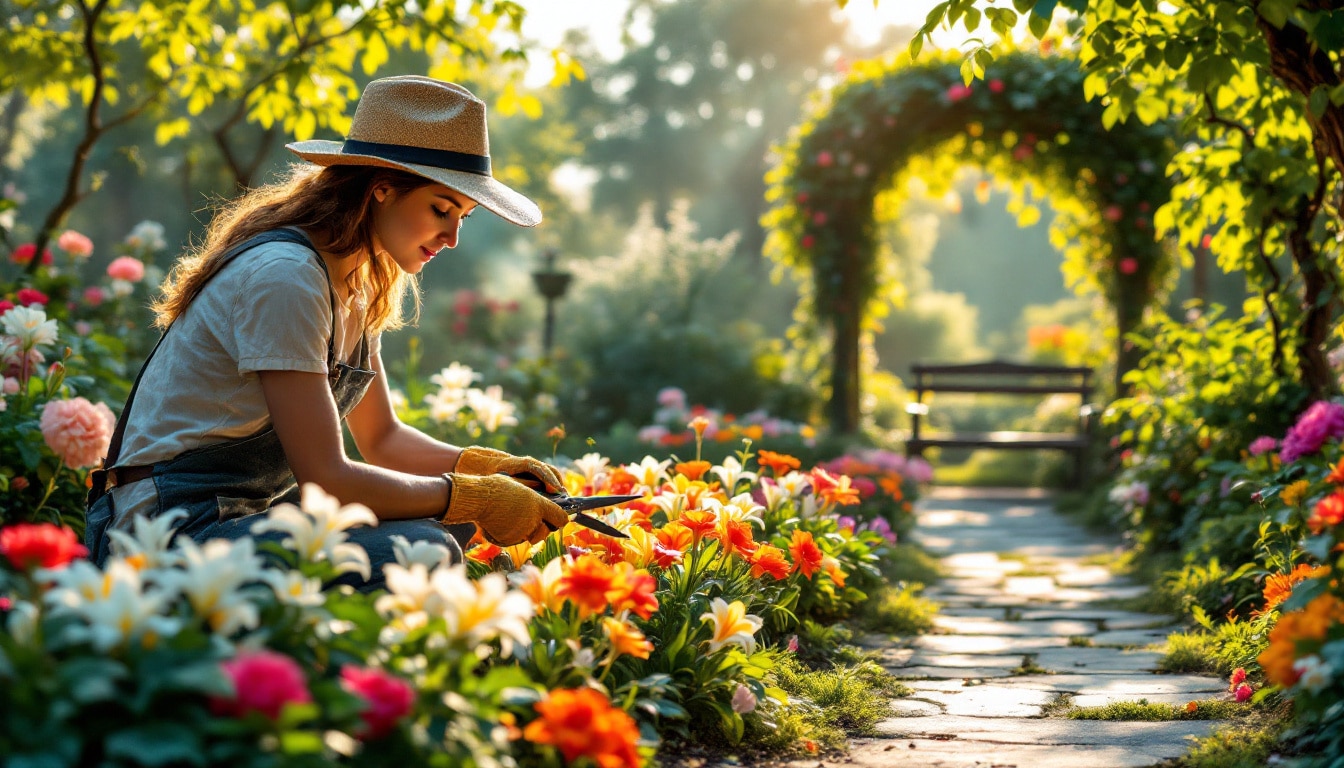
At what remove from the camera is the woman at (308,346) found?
2051 mm

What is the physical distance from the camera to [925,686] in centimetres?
296

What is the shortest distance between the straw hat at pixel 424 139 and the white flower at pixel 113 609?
1127 millimetres

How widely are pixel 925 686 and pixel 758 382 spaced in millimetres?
6104

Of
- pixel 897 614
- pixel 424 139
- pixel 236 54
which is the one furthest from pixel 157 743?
pixel 236 54

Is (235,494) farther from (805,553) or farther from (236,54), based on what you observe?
(236,54)

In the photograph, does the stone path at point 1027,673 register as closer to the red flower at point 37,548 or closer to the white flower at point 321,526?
the white flower at point 321,526

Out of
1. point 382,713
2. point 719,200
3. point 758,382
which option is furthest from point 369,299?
point 719,200

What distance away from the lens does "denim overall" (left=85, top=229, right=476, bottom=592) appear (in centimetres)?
213

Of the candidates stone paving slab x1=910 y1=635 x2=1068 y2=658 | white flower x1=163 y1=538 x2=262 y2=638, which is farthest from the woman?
stone paving slab x1=910 y1=635 x2=1068 y2=658

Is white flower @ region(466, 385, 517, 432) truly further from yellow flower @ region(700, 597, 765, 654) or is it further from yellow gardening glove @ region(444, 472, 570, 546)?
yellow flower @ region(700, 597, 765, 654)

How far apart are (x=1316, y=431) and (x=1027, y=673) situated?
1065 millimetres

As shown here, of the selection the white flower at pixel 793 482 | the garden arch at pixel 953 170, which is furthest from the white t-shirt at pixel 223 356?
the garden arch at pixel 953 170

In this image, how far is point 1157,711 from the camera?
101 inches

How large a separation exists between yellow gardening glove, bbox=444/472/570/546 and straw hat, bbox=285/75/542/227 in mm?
531
